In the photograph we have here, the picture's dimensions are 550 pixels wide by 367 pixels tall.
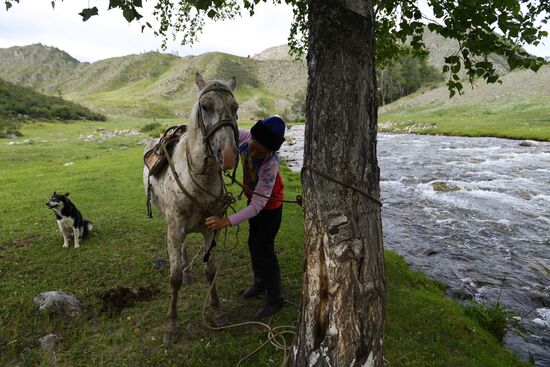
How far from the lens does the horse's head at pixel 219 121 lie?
378 centimetres

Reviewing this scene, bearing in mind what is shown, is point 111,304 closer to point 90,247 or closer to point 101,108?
point 90,247

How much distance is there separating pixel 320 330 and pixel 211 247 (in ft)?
8.34

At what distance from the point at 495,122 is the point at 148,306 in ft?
150

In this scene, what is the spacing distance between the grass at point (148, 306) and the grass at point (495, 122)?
31391 millimetres

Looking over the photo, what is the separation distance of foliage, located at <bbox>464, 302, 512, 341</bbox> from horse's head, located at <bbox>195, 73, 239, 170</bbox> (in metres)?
4.94

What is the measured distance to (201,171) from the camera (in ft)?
15.2

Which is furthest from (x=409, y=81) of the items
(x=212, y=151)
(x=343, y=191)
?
(x=343, y=191)

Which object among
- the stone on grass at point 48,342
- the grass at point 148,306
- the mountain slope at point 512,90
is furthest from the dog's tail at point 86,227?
the mountain slope at point 512,90

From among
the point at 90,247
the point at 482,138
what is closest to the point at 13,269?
the point at 90,247

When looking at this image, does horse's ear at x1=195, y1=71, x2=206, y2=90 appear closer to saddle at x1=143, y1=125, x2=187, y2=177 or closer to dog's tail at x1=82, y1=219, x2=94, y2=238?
saddle at x1=143, y1=125, x2=187, y2=177

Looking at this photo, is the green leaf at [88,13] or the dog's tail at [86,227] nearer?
the green leaf at [88,13]

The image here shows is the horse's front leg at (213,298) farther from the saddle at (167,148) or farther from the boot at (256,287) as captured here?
the saddle at (167,148)

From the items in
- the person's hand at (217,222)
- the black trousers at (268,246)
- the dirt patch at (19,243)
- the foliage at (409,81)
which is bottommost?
the dirt patch at (19,243)

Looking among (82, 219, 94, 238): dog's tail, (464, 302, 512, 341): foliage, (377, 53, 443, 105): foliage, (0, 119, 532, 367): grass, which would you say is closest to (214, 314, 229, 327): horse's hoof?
(0, 119, 532, 367): grass
